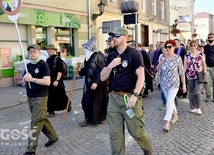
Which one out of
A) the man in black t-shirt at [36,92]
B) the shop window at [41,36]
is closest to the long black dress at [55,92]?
the man in black t-shirt at [36,92]

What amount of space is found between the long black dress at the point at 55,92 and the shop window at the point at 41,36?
8.21 metres

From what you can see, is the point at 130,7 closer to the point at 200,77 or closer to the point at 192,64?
the point at 192,64

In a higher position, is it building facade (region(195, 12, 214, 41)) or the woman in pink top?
building facade (region(195, 12, 214, 41))

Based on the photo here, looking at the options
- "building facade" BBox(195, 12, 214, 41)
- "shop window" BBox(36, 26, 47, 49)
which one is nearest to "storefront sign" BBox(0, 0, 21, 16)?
"shop window" BBox(36, 26, 47, 49)

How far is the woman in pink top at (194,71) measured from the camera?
23.4 ft

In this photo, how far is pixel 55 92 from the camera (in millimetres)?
7223

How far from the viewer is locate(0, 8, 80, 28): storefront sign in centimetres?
1343

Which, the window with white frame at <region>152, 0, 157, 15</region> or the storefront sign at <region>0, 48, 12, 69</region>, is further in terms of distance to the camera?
the window with white frame at <region>152, 0, 157, 15</region>

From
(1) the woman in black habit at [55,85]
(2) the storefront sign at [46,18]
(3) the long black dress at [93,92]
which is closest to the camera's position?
(3) the long black dress at [93,92]

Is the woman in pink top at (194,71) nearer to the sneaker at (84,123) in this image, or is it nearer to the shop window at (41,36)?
the sneaker at (84,123)

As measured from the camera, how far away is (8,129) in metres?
6.19

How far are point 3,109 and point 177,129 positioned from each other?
17.1 feet

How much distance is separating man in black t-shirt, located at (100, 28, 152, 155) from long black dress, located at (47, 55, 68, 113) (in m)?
3.40

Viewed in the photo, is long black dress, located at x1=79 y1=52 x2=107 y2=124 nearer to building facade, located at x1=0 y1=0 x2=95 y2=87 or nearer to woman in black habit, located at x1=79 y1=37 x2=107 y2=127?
woman in black habit, located at x1=79 y1=37 x2=107 y2=127
